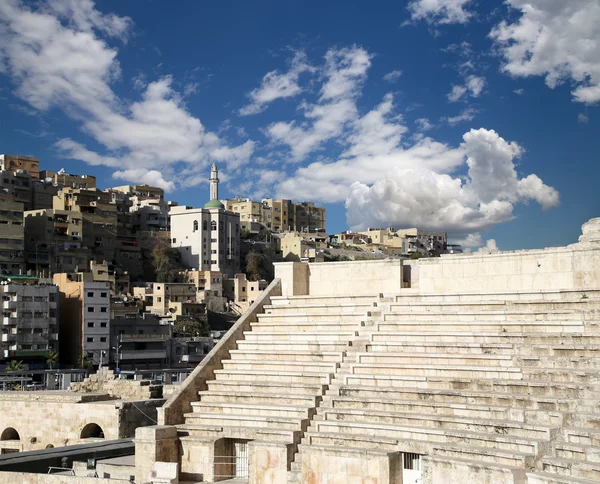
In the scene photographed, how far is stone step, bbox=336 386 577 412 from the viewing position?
43.8 feet

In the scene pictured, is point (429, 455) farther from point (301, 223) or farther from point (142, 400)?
point (301, 223)

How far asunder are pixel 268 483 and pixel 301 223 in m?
109

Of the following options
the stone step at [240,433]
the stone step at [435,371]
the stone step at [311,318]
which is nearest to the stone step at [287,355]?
the stone step at [435,371]

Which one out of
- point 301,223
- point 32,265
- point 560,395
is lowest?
point 560,395

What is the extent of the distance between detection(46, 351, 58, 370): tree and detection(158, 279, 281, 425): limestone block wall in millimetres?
31311

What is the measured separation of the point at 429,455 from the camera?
1342cm

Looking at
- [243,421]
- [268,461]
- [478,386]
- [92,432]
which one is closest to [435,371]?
[478,386]

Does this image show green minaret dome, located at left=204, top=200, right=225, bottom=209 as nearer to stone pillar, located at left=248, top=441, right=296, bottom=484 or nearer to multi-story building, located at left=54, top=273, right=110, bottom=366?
multi-story building, located at left=54, top=273, right=110, bottom=366

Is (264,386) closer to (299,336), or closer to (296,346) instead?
(296,346)

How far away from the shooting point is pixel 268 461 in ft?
50.4

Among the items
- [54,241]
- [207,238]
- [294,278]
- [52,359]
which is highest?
[207,238]

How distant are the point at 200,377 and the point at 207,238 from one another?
233ft

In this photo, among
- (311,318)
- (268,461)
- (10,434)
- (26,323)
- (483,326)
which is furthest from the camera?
(26,323)

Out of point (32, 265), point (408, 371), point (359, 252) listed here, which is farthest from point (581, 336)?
point (359, 252)
